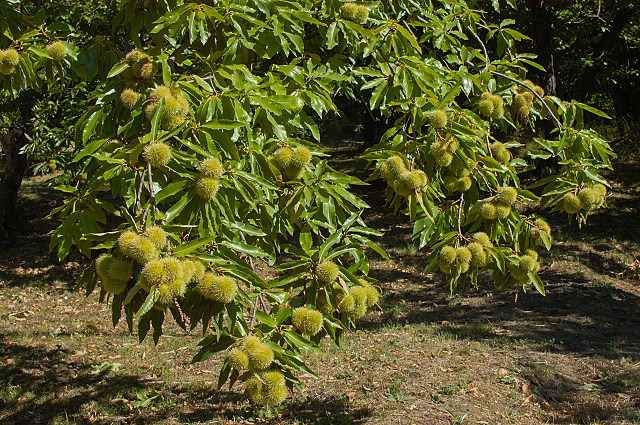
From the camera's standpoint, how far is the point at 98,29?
7.56 m

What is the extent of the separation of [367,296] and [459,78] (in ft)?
3.99

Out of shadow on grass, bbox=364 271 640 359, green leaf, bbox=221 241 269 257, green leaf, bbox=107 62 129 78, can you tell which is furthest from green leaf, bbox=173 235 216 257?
shadow on grass, bbox=364 271 640 359

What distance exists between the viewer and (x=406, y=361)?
17.3ft

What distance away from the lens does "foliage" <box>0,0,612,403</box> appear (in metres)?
1.87

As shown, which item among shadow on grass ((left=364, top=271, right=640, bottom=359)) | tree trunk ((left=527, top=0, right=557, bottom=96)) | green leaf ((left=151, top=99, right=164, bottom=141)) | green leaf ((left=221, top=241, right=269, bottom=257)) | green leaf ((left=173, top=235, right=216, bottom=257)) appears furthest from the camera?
tree trunk ((left=527, top=0, right=557, bottom=96))

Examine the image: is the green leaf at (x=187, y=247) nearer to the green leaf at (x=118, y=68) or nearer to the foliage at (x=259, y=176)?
the foliage at (x=259, y=176)

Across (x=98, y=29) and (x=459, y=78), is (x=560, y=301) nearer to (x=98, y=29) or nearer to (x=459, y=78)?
(x=459, y=78)

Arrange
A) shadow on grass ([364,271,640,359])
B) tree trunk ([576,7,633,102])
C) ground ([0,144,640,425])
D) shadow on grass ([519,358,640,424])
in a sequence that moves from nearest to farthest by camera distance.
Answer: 1. shadow on grass ([519,358,640,424])
2. ground ([0,144,640,425])
3. shadow on grass ([364,271,640,359])
4. tree trunk ([576,7,633,102])

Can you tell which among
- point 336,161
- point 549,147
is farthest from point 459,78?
point 336,161

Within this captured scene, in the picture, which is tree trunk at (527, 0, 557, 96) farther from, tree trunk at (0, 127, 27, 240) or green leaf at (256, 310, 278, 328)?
green leaf at (256, 310, 278, 328)

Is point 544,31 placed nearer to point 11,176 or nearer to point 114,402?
point 114,402

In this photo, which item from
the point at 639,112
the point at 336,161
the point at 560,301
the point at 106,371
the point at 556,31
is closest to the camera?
the point at 106,371

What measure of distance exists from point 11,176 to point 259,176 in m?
8.36

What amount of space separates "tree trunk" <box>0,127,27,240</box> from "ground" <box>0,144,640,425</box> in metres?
1.60
